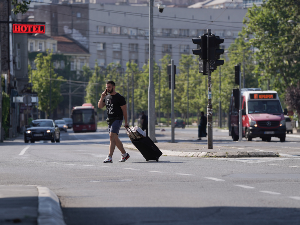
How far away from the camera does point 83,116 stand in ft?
231

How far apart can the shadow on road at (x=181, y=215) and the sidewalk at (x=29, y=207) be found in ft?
0.79

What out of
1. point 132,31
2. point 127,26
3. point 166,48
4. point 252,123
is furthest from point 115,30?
point 252,123

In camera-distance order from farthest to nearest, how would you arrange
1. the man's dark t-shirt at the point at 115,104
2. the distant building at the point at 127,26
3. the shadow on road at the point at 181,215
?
the distant building at the point at 127,26
the man's dark t-shirt at the point at 115,104
the shadow on road at the point at 181,215

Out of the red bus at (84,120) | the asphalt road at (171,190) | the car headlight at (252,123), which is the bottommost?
the red bus at (84,120)

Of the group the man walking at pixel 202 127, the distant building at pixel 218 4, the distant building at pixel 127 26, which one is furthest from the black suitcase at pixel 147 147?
the distant building at pixel 218 4

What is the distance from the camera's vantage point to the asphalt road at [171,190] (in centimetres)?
746

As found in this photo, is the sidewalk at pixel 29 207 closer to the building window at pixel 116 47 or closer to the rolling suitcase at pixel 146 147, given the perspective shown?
the rolling suitcase at pixel 146 147

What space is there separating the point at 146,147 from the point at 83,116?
180 feet

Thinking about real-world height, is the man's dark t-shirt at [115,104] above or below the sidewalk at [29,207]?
above

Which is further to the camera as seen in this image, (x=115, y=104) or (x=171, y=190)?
(x=115, y=104)

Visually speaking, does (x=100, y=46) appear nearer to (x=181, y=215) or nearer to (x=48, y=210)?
(x=181, y=215)

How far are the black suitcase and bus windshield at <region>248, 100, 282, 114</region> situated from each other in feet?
62.6

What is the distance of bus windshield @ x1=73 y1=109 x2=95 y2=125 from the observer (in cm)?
7000

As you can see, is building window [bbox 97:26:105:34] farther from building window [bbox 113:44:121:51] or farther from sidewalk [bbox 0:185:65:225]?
sidewalk [bbox 0:185:65:225]
